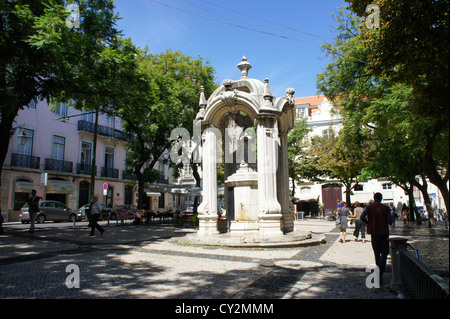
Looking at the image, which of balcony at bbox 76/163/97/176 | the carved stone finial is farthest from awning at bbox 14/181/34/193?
the carved stone finial

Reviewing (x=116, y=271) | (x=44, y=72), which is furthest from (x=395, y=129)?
(x=44, y=72)

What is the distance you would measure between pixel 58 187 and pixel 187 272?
28599 millimetres

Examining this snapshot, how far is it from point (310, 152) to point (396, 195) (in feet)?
54.5

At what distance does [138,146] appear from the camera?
24.2 metres

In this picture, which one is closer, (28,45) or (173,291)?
(173,291)

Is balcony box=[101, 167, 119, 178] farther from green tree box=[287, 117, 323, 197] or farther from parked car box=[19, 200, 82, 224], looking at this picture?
green tree box=[287, 117, 323, 197]

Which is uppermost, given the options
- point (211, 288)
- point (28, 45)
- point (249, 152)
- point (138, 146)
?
point (28, 45)

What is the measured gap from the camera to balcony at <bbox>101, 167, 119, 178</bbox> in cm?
3644

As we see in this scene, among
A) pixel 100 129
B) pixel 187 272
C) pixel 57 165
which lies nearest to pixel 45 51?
pixel 187 272

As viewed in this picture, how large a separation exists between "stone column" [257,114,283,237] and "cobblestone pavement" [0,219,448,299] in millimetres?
1084

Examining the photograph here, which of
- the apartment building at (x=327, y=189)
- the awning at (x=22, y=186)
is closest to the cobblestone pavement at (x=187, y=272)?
the awning at (x=22, y=186)

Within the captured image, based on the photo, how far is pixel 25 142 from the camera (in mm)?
28766

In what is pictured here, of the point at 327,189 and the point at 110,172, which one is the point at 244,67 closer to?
the point at 110,172
